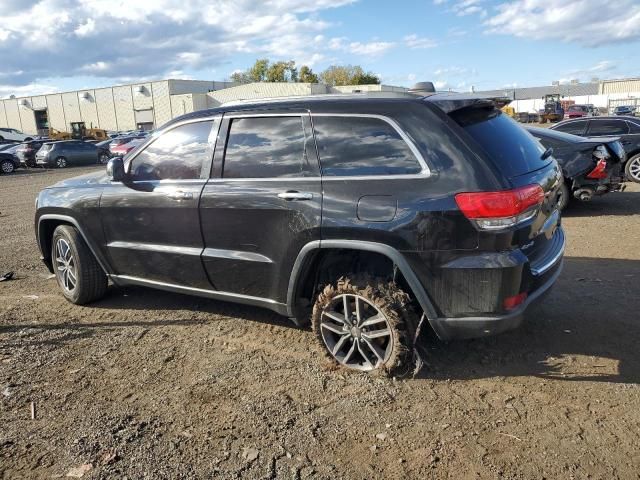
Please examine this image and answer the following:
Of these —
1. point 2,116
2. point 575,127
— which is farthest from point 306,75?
point 575,127

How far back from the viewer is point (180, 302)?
17.1ft

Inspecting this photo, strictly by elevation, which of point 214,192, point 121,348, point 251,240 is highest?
point 214,192

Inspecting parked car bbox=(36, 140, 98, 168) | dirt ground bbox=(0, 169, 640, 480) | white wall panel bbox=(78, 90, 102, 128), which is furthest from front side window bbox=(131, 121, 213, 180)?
white wall panel bbox=(78, 90, 102, 128)

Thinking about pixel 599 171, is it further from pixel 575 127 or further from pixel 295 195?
pixel 295 195

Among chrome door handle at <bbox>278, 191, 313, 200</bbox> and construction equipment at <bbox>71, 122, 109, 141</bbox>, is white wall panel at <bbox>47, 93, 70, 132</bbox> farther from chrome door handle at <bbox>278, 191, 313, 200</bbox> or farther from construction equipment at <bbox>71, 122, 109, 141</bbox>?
chrome door handle at <bbox>278, 191, 313, 200</bbox>

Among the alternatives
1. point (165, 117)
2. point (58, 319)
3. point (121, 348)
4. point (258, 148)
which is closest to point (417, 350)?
point (258, 148)

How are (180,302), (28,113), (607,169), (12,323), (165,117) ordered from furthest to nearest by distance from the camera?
(28,113)
(165,117)
(607,169)
(180,302)
(12,323)

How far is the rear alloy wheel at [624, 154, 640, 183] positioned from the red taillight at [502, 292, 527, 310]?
10282 millimetres

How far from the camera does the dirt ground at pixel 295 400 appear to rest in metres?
2.76

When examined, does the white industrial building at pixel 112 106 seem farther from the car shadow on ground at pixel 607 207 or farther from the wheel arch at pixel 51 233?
the wheel arch at pixel 51 233

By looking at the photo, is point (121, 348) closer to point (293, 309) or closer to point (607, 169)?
point (293, 309)

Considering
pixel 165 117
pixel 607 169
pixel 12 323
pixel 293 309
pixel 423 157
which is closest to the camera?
pixel 423 157

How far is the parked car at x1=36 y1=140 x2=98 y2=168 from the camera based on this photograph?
28312 mm

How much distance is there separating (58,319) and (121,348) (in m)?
1.08
